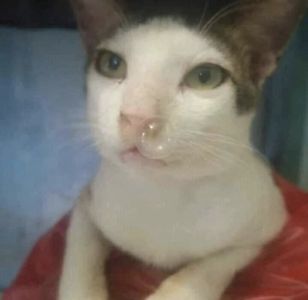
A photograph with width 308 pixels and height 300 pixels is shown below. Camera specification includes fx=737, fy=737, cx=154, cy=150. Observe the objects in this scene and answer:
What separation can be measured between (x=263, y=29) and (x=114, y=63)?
17 cm

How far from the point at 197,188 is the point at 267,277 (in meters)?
0.17

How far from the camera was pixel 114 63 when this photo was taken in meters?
0.82

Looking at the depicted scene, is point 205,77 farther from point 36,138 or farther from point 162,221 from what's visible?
point 36,138

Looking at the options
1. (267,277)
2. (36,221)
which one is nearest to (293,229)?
(267,277)

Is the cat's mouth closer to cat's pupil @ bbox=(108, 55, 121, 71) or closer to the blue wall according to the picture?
cat's pupil @ bbox=(108, 55, 121, 71)

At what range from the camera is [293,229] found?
1.05 m

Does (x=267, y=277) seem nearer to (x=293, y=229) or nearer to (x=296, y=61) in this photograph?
(x=293, y=229)

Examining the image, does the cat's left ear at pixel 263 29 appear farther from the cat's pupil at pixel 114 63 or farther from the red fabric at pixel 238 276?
the red fabric at pixel 238 276

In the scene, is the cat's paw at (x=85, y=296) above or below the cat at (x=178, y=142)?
below

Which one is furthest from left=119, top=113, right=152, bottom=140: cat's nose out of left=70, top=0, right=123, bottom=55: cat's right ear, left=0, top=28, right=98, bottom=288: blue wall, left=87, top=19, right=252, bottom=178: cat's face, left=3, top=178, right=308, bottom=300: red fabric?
left=0, top=28, right=98, bottom=288: blue wall

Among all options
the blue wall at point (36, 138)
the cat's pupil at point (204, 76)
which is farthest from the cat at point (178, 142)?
the blue wall at point (36, 138)

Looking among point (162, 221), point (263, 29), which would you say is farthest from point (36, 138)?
point (263, 29)

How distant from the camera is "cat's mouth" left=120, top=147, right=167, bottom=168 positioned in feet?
2.55

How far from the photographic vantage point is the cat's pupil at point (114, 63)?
81 centimetres
